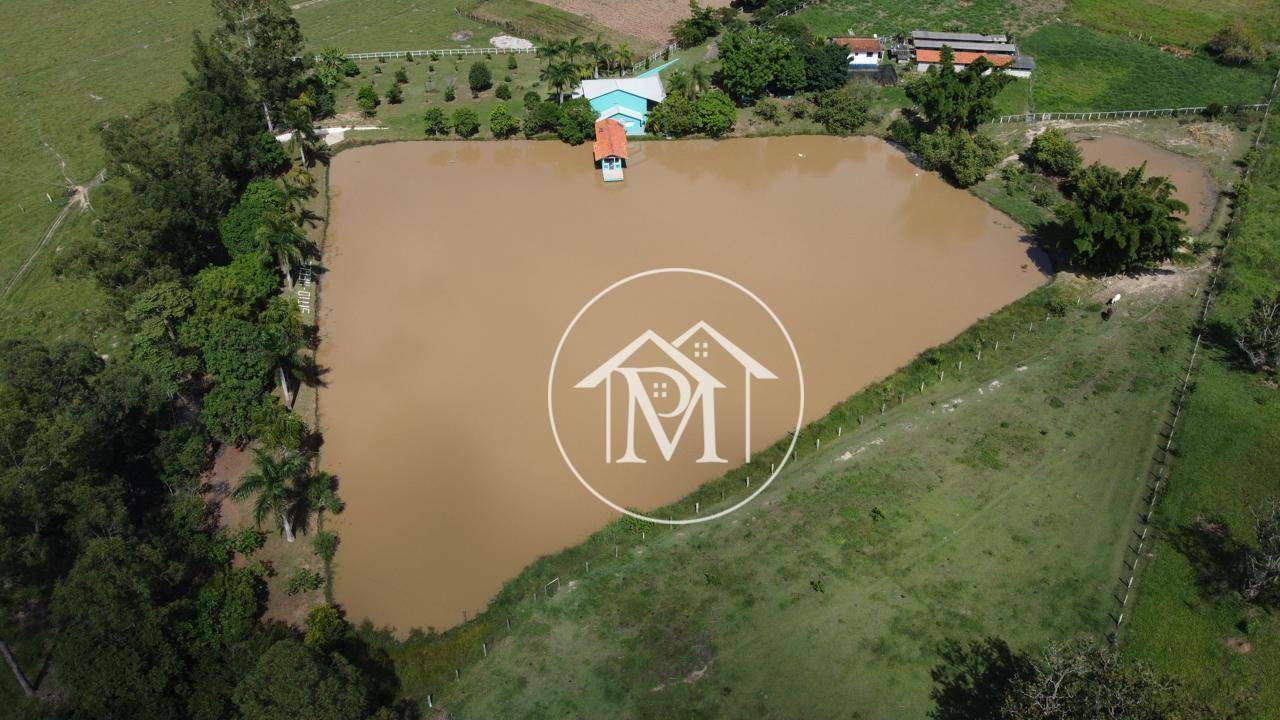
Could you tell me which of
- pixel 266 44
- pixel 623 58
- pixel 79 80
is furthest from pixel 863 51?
pixel 79 80

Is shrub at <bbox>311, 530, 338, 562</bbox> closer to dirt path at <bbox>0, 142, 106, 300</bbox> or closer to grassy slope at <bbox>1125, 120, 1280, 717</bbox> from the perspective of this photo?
dirt path at <bbox>0, 142, 106, 300</bbox>

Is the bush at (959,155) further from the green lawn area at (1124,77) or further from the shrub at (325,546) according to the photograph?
the shrub at (325,546)

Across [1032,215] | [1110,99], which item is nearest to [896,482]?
[1032,215]

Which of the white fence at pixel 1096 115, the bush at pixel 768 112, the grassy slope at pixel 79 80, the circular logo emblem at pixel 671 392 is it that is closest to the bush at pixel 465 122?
the grassy slope at pixel 79 80

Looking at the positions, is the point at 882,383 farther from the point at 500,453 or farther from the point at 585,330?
the point at 500,453

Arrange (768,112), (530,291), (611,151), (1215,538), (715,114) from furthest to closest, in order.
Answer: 1. (768,112)
2. (715,114)
3. (611,151)
4. (530,291)
5. (1215,538)

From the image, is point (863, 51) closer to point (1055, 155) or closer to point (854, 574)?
point (1055, 155)

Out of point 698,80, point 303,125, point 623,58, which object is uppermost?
point 623,58
